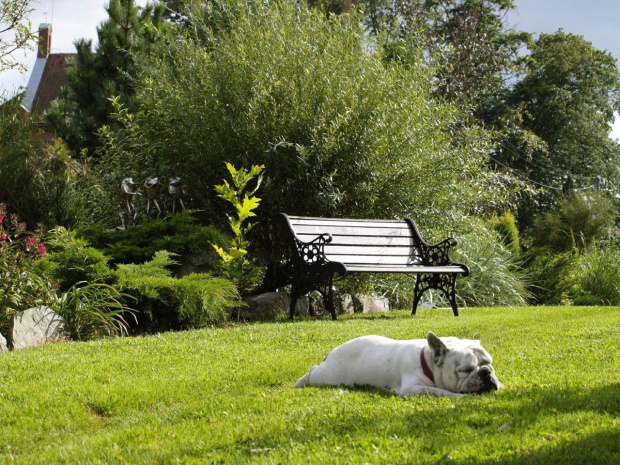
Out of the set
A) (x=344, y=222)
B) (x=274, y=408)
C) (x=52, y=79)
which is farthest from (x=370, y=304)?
(x=52, y=79)

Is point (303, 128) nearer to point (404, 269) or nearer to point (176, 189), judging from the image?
point (176, 189)

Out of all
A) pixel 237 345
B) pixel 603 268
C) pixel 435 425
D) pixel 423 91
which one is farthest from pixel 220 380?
pixel 603 268

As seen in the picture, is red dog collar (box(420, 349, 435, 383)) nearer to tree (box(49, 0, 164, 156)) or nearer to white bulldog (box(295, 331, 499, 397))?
white bulldog (box(295, 331, 499, 397))

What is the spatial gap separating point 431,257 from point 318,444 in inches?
286

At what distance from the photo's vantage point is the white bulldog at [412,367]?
426cm

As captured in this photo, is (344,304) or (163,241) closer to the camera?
(163,241)

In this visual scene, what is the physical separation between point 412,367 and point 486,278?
29.1 ft

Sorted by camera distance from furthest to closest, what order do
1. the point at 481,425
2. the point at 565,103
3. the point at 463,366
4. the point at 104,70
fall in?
the point at 565,103 < the point at 104,70 < the point at 463,366 < the point at 481,425

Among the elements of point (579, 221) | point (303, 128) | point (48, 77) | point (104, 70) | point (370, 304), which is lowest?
point (370, 304)

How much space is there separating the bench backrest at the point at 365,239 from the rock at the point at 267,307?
0.81 meters

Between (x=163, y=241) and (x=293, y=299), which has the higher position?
(x=163, y=241)

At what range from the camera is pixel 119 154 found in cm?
1220

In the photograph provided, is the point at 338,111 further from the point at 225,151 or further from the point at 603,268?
the point at 603,268

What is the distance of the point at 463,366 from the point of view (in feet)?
13.9
